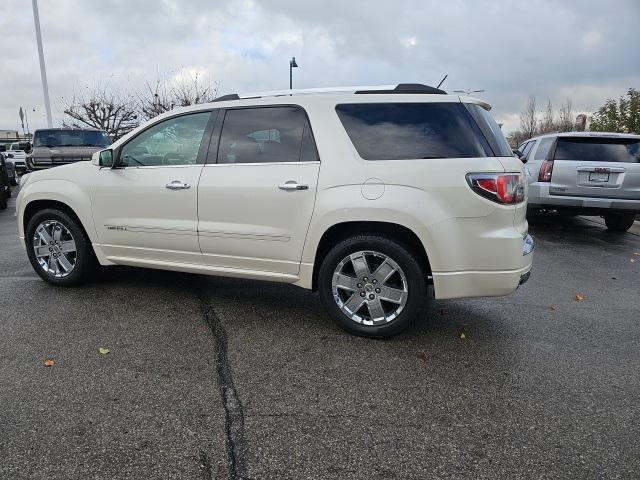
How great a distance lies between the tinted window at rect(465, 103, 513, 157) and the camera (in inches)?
139

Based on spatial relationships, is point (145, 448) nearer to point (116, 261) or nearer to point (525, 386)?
point (525, 386)

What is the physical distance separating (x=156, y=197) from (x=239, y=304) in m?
1.21

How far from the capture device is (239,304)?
14.7 feet

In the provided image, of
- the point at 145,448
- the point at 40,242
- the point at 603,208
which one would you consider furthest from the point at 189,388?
the point at 603,208

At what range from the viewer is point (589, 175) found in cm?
793

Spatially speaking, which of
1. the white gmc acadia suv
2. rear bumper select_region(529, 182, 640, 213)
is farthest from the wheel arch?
rear bumper select_region(529, 182, 640, 213)

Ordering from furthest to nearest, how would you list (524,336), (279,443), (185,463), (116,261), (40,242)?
(40,242) < (116,261) < (524,336) < (279,443) < (185,463)

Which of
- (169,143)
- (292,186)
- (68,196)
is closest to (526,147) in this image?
(292,186)

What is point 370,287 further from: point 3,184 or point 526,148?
point 3,184

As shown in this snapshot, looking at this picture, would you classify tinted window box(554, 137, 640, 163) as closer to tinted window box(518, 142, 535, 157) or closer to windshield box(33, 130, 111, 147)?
tinted window box(518, 142, 535, 157)

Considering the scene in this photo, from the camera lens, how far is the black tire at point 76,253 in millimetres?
4730

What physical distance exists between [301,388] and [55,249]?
10.7 ft

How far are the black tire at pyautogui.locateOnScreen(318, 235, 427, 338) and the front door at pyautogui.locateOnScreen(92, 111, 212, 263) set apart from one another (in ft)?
3.96

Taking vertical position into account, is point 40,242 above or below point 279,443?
above
